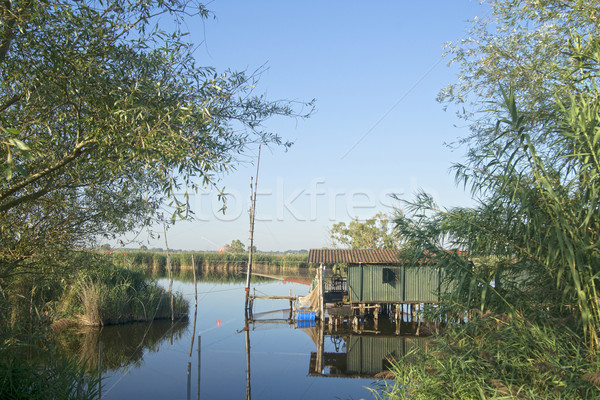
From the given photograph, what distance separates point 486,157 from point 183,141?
4.49 m

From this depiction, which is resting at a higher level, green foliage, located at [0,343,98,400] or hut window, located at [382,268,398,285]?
hut window, located at [382,268,398,285]

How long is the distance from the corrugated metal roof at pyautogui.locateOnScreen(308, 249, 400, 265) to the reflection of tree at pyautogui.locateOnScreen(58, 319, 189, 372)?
7063mm

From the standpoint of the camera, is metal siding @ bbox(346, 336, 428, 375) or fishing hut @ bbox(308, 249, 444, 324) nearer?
metal siding @ bbox(346, 336, 428, 375)

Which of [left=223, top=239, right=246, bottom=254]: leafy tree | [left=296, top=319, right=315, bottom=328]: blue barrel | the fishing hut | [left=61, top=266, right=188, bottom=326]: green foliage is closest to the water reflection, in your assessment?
[left=296, top=319, right=315, bottom=328]: blue barrel

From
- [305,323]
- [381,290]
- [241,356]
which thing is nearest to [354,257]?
[381,290]

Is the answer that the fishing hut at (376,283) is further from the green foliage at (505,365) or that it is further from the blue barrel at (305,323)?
the green foliage at (505,365)

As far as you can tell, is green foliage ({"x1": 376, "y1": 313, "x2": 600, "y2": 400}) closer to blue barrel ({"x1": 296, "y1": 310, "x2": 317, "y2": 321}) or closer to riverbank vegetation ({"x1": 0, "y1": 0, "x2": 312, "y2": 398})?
riverbank vegetation ({"x1": 0, "y1": 0, "x2": 312, "y2": 398})

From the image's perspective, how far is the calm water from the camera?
43.8ft

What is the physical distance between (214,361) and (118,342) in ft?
13.2

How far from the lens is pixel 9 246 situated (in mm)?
6668

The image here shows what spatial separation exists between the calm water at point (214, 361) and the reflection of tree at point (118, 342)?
30mm

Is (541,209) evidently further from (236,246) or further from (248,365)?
(236,246)

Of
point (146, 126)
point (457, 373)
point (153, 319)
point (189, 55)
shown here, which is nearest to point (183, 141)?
point (146, 126)

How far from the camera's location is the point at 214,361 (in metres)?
16.8
